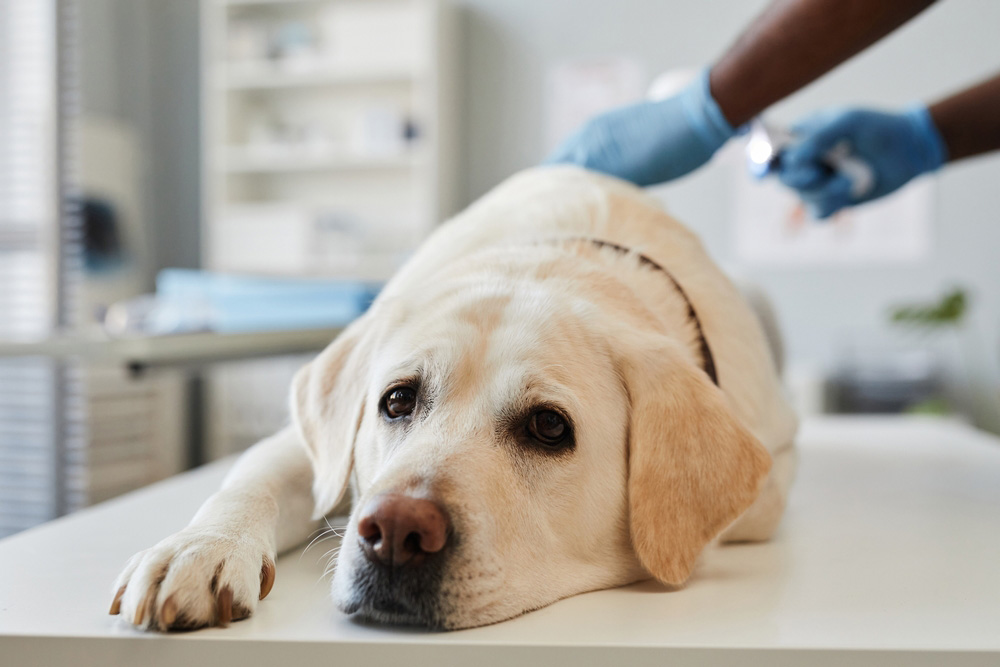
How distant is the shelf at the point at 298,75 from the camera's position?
507 cm

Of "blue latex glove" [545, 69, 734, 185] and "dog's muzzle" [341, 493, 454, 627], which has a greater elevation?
"blue latex glove" [545, 69, 734, 185]

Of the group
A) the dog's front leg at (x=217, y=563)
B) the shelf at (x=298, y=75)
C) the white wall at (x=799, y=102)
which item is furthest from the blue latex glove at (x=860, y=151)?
the shelf at (x=298, y=75)

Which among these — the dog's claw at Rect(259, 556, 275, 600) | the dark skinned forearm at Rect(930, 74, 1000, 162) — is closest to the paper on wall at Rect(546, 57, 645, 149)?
the dark skinned forearm at Rect(930, 74, 1000, 162)

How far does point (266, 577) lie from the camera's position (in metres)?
0.81

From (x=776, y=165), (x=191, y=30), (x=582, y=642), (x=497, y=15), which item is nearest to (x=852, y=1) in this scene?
(x=776, y=165)

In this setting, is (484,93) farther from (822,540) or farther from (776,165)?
(822,540)

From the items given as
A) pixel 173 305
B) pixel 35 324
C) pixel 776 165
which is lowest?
pixel 35 324

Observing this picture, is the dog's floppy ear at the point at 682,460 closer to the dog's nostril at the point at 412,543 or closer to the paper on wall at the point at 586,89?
the dog's nostril at the point at 412,543

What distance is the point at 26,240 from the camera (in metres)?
4.49

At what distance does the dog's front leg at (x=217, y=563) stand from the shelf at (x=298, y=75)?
4.38 m

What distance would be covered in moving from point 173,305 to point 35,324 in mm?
1707

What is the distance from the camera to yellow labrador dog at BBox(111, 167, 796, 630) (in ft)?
2.51

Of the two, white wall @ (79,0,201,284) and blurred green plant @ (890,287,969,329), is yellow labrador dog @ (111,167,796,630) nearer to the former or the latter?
blurred green plant @ (890,287,969,329)

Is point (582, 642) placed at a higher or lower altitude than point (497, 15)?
lower
